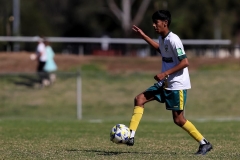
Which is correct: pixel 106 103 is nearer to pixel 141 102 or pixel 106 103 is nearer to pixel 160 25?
pixel 141 102

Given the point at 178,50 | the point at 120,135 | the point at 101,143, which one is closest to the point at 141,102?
the point at 120,135

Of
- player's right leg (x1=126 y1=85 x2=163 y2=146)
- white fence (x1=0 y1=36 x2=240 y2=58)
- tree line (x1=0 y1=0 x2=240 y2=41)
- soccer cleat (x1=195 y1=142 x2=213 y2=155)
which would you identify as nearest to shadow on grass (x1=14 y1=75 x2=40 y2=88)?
white fence (x1=0 y1=36 x2=240 y2=58)

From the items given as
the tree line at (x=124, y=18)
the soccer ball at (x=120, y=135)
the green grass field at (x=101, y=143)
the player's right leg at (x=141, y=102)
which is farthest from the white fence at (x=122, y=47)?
the soccer ball at (x=120, y=135)

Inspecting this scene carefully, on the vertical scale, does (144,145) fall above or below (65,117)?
above

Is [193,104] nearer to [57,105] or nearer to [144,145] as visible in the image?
[57,105]

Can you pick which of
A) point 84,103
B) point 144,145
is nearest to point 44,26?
point 84,103

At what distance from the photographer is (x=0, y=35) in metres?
33.6

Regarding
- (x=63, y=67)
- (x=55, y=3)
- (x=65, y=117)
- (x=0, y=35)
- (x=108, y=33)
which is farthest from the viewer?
(x=55, y=3)

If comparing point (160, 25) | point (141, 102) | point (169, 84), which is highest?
point (160, 25)

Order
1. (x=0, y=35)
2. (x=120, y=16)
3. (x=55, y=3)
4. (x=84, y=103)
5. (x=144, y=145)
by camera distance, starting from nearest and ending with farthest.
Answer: (x=144, y=145), (x=84, y=103), (x=0, y=35), (x=120, y=16), (x=55, y=3)

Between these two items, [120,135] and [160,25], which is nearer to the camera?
[120,135]

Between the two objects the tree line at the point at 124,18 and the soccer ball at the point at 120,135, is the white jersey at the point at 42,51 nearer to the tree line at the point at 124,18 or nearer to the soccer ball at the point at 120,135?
the soccer ball at the point at 120,135

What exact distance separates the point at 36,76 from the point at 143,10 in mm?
29681

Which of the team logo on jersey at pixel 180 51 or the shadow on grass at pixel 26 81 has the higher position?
the team logo on jersey at pixel 180 51
